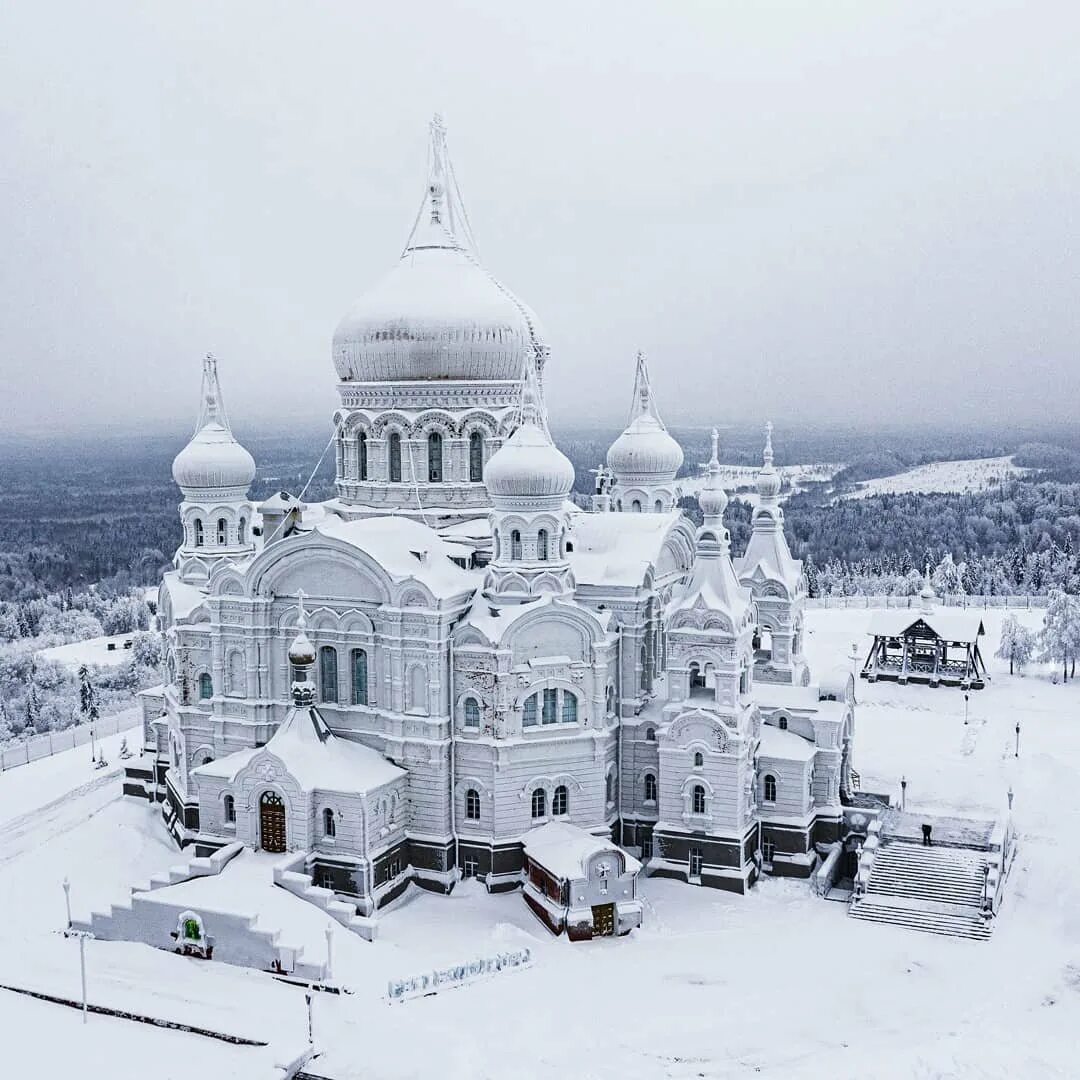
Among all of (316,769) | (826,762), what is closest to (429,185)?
(316,769)

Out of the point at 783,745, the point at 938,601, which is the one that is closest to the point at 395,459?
the point at 783,745

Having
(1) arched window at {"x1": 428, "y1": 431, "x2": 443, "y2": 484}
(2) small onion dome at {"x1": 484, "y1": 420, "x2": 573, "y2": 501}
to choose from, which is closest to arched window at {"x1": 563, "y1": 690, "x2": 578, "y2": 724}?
(2) small onion dome at {"x1": 484, "y1": 420, "x2": 573, "y2": 501}

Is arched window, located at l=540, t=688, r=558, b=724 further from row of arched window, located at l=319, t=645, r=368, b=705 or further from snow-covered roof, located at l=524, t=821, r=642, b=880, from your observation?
row of arched window, located at l=319, t=645, r=368, b=705

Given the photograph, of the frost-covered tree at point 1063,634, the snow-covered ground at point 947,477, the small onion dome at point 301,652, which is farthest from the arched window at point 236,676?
the snow-covered ground at point 947,477

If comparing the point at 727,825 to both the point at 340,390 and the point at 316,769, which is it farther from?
the point at 340,390

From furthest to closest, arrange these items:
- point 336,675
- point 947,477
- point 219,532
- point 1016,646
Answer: point 947,477
point 1016,646
point 219,532
point 336,675

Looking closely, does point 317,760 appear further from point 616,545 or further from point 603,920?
point 616,545
